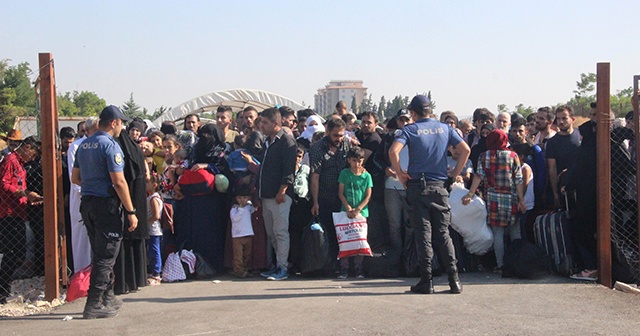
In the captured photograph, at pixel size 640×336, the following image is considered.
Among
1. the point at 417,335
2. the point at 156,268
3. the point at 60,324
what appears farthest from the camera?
the point at 156,268

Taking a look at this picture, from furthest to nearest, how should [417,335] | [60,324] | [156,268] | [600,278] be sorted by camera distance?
[156,268] < [600,278] < [60,324] < [417,335]

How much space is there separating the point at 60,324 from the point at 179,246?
2564 mm

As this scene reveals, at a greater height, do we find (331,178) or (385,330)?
(331,178)

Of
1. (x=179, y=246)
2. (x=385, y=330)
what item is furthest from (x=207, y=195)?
(x=385, y=330)

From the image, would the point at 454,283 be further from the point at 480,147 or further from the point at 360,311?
the point at 480,147

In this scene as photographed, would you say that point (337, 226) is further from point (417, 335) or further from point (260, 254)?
point (417, 335)

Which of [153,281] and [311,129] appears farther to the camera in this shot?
[311,129]

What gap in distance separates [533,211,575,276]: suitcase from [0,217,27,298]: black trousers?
6332 millimetres

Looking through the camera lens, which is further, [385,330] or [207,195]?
[207,195]

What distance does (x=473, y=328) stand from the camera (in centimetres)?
613

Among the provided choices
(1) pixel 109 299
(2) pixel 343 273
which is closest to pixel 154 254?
(1) pixel 109 299

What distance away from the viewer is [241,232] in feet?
29.0

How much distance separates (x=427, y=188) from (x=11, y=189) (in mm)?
4925

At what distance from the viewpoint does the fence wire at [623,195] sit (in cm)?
810
